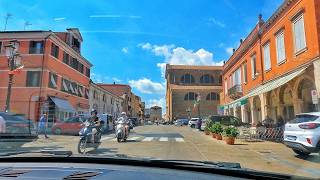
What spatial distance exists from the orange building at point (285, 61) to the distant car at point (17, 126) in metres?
12.0

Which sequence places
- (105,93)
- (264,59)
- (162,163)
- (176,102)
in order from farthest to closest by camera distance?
1. (176,102)
2. (105,93)
3. (264,59)
4. (162,163)

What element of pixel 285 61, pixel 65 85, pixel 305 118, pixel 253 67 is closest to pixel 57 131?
pixel 65 85

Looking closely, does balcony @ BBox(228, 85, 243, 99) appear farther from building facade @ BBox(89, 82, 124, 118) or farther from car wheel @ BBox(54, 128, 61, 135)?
car wheel @ BBox(54, 128, 61, 135)

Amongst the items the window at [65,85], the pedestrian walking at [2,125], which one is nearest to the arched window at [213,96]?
the window at [65,85]

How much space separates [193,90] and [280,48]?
66.2 m

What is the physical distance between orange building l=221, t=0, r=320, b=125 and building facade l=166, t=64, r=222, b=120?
5218 centimetres

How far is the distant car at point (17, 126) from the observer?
49.7 ft

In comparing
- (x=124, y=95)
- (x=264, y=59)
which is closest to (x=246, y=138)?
(x=264, y=59)

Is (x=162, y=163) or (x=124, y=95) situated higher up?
(x=124, y=95)

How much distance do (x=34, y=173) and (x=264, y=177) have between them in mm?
1523

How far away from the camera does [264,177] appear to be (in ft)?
8.34

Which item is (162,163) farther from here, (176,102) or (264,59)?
(176,102)

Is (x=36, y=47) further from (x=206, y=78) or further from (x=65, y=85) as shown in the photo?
(x=206, y=78)

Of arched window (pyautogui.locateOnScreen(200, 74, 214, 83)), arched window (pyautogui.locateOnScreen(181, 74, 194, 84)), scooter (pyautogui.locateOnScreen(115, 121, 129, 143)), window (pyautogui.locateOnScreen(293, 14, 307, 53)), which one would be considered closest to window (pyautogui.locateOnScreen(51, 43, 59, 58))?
scooter (pyautogui.locateOnScreen(115, 121, 129, 143))
